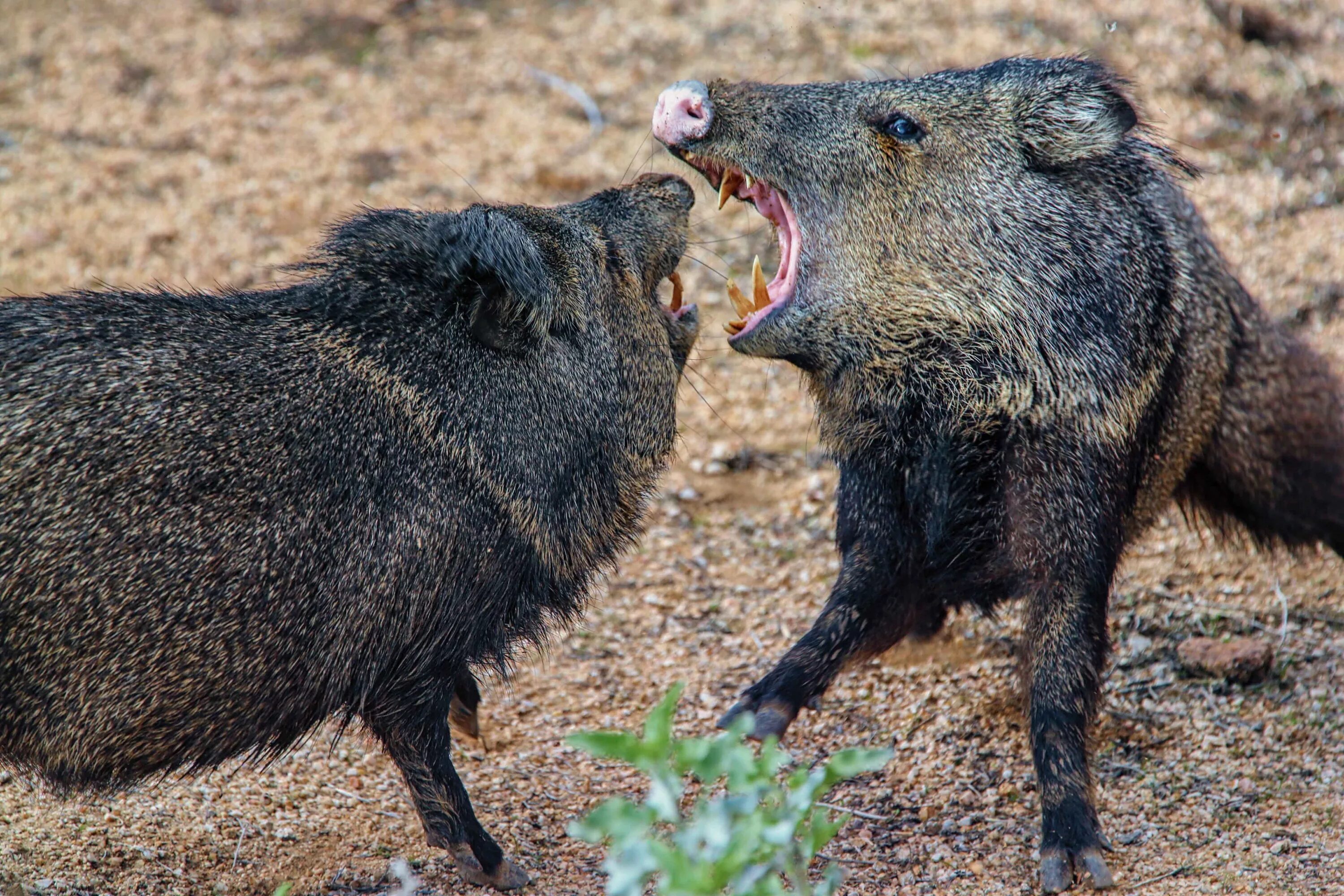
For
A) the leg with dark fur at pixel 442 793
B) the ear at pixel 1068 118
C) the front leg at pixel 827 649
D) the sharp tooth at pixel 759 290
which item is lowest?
the leg with dark fur at pixel 442 793

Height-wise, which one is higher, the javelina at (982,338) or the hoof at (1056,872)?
the javelina at (982,338)

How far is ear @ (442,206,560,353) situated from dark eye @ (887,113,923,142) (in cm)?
106

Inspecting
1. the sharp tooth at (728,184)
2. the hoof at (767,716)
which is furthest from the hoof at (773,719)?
the sharp tooth at (728,184)

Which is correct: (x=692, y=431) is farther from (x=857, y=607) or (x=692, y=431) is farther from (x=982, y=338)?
(x=982, y=338)

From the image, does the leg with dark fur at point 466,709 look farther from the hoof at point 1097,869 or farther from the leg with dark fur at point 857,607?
the hoof at point 1097,869

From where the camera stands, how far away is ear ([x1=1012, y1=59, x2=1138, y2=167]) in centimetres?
388

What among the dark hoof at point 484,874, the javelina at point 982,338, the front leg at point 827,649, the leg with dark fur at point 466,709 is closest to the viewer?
the dark hoof at point 484,874

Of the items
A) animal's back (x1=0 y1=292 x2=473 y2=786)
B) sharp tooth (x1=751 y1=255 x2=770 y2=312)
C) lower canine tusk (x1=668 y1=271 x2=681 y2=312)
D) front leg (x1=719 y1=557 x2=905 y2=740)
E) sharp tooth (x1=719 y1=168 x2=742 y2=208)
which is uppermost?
sharp tooth (x1=719 y1=168 x2=742 y2=208)

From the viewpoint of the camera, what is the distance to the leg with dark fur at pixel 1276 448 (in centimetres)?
436

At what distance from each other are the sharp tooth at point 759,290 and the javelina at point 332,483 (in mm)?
202

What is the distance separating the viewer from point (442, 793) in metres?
3.51

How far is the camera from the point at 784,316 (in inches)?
150

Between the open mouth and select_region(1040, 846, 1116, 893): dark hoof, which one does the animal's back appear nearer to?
the open mouth

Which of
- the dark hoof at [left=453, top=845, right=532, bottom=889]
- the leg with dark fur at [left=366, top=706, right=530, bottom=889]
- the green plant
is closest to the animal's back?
the leg with dark fur at [left=366, top=706, right=530, bottom=889]
